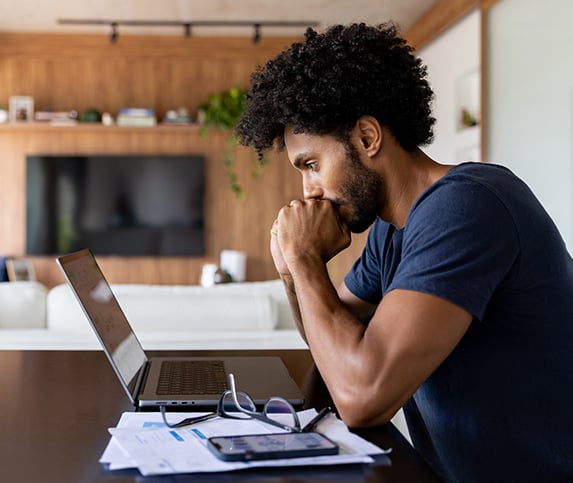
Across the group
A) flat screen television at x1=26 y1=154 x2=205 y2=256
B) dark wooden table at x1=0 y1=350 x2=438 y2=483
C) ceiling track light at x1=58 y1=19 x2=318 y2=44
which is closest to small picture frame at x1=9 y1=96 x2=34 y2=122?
flat screen television at x1=26 y1=154 x2=205 y2=256

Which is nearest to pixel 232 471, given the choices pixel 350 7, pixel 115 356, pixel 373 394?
pixel 373 394

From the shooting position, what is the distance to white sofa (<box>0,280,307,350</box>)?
6.63ft

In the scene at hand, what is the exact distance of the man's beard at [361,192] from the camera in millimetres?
1227

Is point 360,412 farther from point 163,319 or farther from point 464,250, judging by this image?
point 163,319

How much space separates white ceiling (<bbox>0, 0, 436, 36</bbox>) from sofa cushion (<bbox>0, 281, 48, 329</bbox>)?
3358 mm

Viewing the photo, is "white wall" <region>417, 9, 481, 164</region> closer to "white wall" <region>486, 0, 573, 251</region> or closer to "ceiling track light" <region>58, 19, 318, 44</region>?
"white wall" <region>486, 0, 573, 251</region>

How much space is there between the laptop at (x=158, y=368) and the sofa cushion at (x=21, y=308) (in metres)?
0.93

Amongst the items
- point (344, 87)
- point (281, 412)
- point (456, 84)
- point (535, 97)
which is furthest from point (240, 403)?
point (456, 84)

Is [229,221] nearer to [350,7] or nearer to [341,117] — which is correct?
[350,7]

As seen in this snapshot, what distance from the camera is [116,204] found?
20.4 ft

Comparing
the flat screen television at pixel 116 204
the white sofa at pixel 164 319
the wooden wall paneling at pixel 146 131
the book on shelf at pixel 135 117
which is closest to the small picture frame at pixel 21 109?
the wooden wall paneling at pixel 146 131

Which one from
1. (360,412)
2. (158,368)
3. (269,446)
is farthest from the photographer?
(158,368)

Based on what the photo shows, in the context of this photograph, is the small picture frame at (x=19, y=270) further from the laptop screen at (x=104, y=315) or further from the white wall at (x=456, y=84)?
the laptop screen at (x=104, y=315)

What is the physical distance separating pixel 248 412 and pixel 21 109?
579cm
